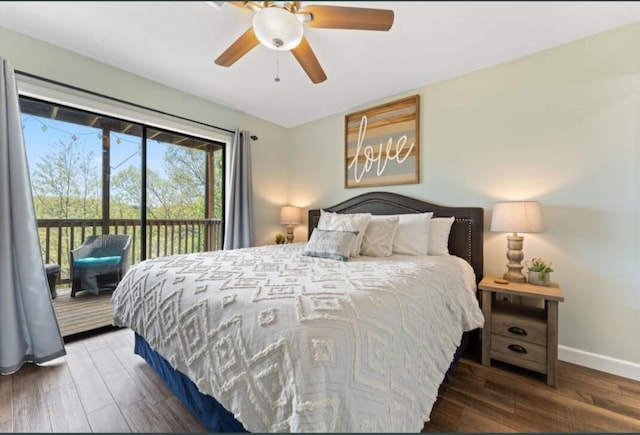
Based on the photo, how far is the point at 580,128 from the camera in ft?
6.72

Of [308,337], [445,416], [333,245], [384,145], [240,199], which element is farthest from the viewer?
[240,199]

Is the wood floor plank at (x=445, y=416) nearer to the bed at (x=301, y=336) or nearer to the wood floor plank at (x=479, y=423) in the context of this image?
the wood floor plank at (x=479, y=423)

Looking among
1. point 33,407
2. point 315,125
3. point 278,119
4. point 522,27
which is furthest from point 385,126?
point 33,407

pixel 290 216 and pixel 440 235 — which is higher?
pixel 290 216

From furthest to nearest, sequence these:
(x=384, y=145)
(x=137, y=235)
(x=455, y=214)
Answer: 1. (x=384, y=145)
2. (x=137, y=235)
3. (x=455, y=214)

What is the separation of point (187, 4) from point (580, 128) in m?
2.78

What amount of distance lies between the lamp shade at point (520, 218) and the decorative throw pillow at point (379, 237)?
829 mm

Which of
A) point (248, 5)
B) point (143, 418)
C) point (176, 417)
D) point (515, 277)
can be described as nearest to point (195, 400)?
point (176, 417)

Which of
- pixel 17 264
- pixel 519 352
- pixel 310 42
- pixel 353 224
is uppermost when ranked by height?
pixel 310 42

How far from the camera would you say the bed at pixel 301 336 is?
2.76 ft

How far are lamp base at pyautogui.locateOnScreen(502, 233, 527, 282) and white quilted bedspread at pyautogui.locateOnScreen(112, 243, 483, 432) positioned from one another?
0.69 m

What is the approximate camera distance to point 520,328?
1874 mm

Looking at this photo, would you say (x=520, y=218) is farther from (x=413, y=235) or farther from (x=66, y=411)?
(x=66, y=411)

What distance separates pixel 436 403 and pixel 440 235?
52.6 inches
